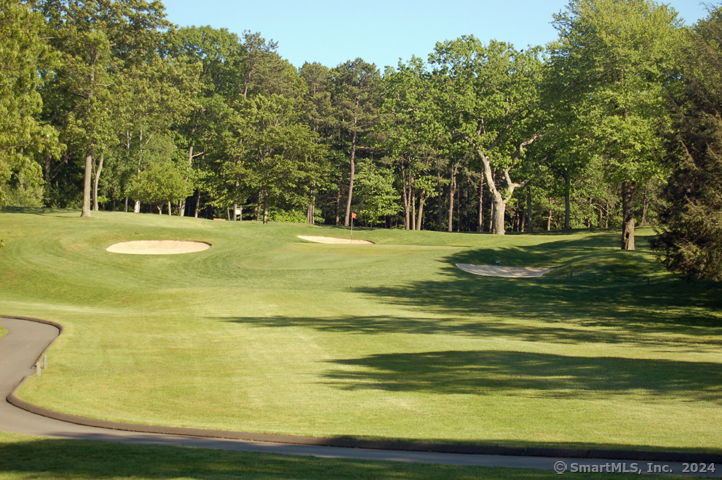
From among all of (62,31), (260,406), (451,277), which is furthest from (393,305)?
(62,31)

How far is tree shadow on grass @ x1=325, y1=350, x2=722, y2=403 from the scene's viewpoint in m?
10.2

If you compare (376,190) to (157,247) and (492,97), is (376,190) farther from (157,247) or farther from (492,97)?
(157,247)

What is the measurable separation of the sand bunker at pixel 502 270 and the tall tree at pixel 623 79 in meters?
6.59

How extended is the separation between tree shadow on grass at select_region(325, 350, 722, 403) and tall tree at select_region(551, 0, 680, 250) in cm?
2083

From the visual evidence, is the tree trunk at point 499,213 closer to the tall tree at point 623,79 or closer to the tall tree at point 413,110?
the tall tree at point 413,110

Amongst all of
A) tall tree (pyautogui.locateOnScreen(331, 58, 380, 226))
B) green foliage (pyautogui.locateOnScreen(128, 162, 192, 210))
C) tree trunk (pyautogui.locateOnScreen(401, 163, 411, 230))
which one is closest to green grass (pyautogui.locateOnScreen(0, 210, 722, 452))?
green foliage (pyautogui.locateOnScreen(128, 162, 192, 210))

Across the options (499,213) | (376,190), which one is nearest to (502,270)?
(499,213)

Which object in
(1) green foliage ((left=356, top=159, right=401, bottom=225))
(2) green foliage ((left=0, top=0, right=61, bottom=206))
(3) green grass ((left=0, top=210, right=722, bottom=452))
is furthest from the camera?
(1) green foliage ((left=356, top=159, right=401, bottom=225))

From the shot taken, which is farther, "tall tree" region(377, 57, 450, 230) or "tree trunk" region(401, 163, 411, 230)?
"tree trunk" region(401, 163, 411, 230)

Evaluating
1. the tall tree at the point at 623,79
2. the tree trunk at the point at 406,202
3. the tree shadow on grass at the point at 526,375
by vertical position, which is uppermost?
the tall tree at the point at 623,79

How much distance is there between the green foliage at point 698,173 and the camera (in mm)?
20719

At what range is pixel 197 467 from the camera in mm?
6539

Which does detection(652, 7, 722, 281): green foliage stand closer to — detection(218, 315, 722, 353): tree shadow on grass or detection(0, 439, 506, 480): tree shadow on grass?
detection(218, 315, 722, 353): tree shadow on grass

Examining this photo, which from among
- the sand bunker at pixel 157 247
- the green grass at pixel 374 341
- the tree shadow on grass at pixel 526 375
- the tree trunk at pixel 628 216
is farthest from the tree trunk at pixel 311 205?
the tree shadow on grass at pixel 526 375
